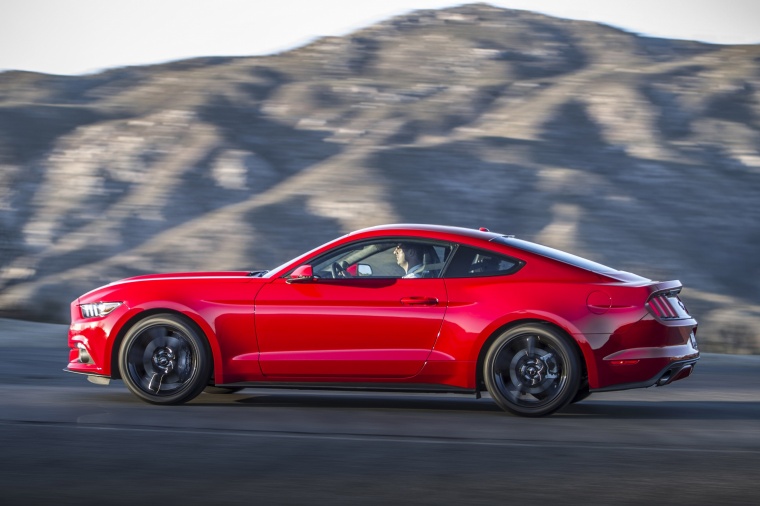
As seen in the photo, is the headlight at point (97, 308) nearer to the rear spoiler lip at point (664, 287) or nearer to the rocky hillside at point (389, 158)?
the rear spoiler lip at point (664, 287)

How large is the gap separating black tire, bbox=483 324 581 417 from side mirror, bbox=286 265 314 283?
4.73 feet

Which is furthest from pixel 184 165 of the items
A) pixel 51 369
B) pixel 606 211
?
pixel 51 369

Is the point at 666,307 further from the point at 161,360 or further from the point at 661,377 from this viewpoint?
the point at 161,360

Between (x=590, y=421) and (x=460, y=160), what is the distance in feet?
102

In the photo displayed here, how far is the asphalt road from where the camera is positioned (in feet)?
19.9

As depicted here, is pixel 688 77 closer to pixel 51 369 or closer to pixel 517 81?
pixel 517 81

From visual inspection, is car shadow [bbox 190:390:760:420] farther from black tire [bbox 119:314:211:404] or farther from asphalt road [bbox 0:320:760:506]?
black tire [bbox 119:314:211:404]

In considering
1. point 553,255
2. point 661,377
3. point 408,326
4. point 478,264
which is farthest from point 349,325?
point 661,377

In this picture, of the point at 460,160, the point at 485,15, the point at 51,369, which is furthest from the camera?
the point at 485,15

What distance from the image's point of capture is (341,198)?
36.3 metres

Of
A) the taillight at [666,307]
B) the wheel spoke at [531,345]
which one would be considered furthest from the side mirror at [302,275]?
the taillight at [666,307]

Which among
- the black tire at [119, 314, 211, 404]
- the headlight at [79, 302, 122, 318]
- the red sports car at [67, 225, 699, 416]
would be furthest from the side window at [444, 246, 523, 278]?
the headlight at [79, 302, 122, 318]

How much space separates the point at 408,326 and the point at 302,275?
34.9 inches

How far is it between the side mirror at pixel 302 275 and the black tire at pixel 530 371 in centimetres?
144
